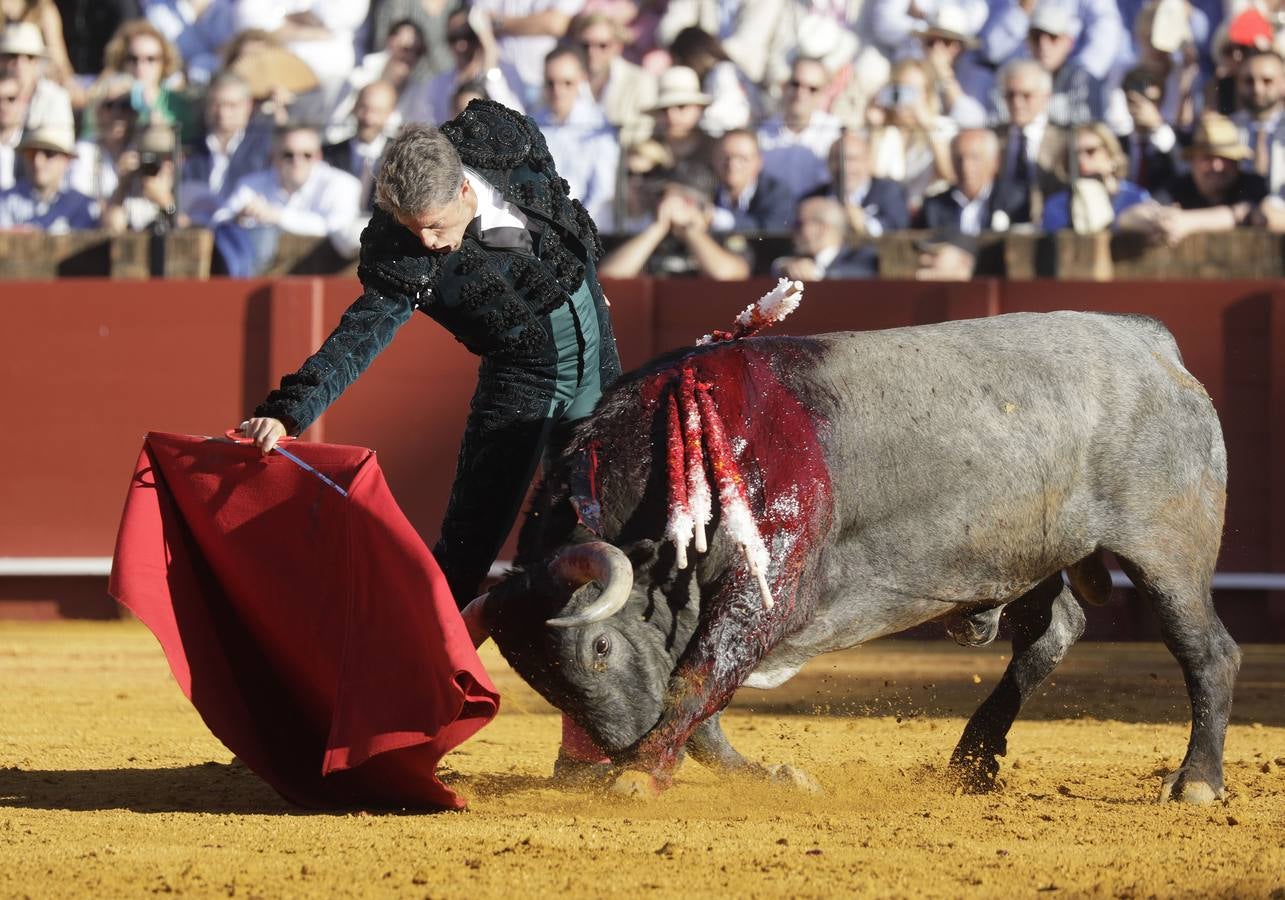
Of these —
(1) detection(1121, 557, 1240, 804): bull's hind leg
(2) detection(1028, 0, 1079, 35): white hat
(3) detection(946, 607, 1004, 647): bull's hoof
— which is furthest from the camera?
(2) detection(1028, 0, 1079, 35): white hat

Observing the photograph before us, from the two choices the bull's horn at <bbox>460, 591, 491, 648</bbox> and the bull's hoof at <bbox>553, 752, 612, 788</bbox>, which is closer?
the bull's horn at <bbox>460, 591, 491, 648</bbox>

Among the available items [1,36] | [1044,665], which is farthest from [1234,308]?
[1,36]

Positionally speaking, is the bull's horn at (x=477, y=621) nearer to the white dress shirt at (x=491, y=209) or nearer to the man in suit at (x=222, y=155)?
the white dress shirt at (x=491, y=209)

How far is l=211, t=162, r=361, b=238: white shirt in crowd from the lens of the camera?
7.51m

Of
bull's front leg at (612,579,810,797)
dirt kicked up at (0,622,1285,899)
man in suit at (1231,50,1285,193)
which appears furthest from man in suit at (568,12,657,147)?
bull's front leg at (612,579,810,797)

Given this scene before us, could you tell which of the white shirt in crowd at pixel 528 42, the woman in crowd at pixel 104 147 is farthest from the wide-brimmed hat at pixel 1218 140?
the woman in crowd at pixel 104 147

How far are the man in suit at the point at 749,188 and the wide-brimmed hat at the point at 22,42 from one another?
3.34 metres

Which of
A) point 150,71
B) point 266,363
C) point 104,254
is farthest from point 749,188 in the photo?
point 150,71

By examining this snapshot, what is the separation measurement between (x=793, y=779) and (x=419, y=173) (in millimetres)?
1450

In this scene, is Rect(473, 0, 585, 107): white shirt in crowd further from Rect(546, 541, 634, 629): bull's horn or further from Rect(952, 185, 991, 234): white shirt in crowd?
Rect(546, 541, 634, 629): bull's horn

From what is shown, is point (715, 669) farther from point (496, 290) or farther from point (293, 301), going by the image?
point (293, 301)

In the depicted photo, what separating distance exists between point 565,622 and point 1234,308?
4816mm

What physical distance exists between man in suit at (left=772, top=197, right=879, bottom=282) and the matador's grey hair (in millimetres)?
4217

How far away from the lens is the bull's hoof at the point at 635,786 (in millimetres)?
3180
